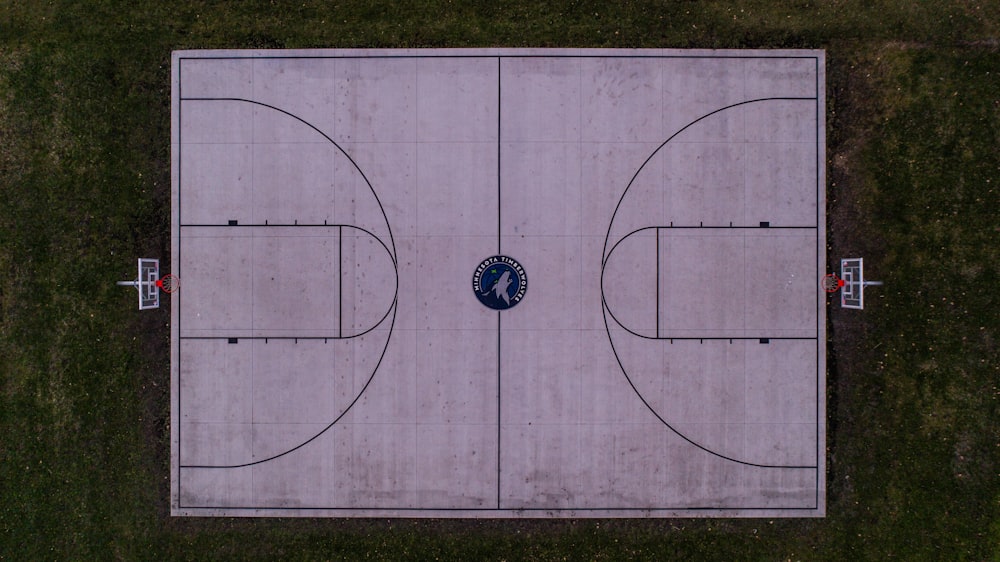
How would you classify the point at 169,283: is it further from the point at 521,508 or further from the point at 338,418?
the point at 521,508

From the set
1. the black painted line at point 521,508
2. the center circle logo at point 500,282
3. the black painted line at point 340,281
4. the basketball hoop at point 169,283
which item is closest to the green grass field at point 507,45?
the black painted line at point 521,508

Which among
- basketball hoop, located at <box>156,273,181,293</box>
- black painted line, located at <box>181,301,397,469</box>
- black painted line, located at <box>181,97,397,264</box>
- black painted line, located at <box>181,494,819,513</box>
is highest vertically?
black painted line, located at <box>181,97,397,264</box>

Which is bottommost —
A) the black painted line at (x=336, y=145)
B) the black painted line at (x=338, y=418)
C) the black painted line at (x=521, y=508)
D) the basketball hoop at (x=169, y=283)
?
the black painted line at (x=521, y=508)

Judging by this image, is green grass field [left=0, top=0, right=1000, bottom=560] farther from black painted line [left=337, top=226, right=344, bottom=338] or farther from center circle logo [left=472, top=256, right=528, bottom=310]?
center circle logo [left=472, top=256, right=528, bottom=310]

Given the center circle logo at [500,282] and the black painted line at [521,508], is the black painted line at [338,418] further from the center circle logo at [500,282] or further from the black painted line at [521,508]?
the center circle logo at [500,282]

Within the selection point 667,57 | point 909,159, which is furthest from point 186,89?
point 909,159

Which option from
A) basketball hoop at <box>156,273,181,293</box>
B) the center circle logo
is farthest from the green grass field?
the center circle logo

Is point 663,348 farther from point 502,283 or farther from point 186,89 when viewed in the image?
point 186,89

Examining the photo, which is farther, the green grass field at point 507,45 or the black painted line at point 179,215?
the black painted line at point 179,215
